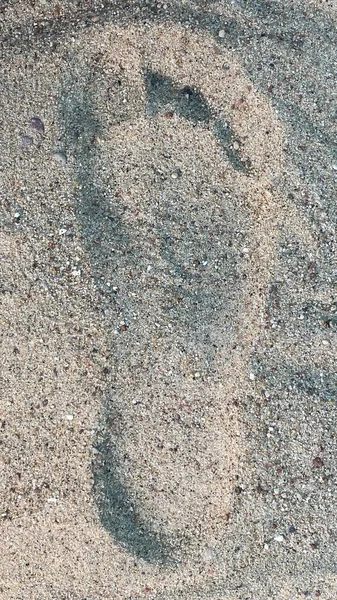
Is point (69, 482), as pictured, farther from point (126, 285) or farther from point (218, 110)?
point (218, 110)

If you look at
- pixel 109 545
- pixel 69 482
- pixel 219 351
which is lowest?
pixel 109 545

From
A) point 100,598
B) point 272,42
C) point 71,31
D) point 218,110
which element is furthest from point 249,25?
point 100,598

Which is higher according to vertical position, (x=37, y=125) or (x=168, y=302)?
(x=37, y=125)
